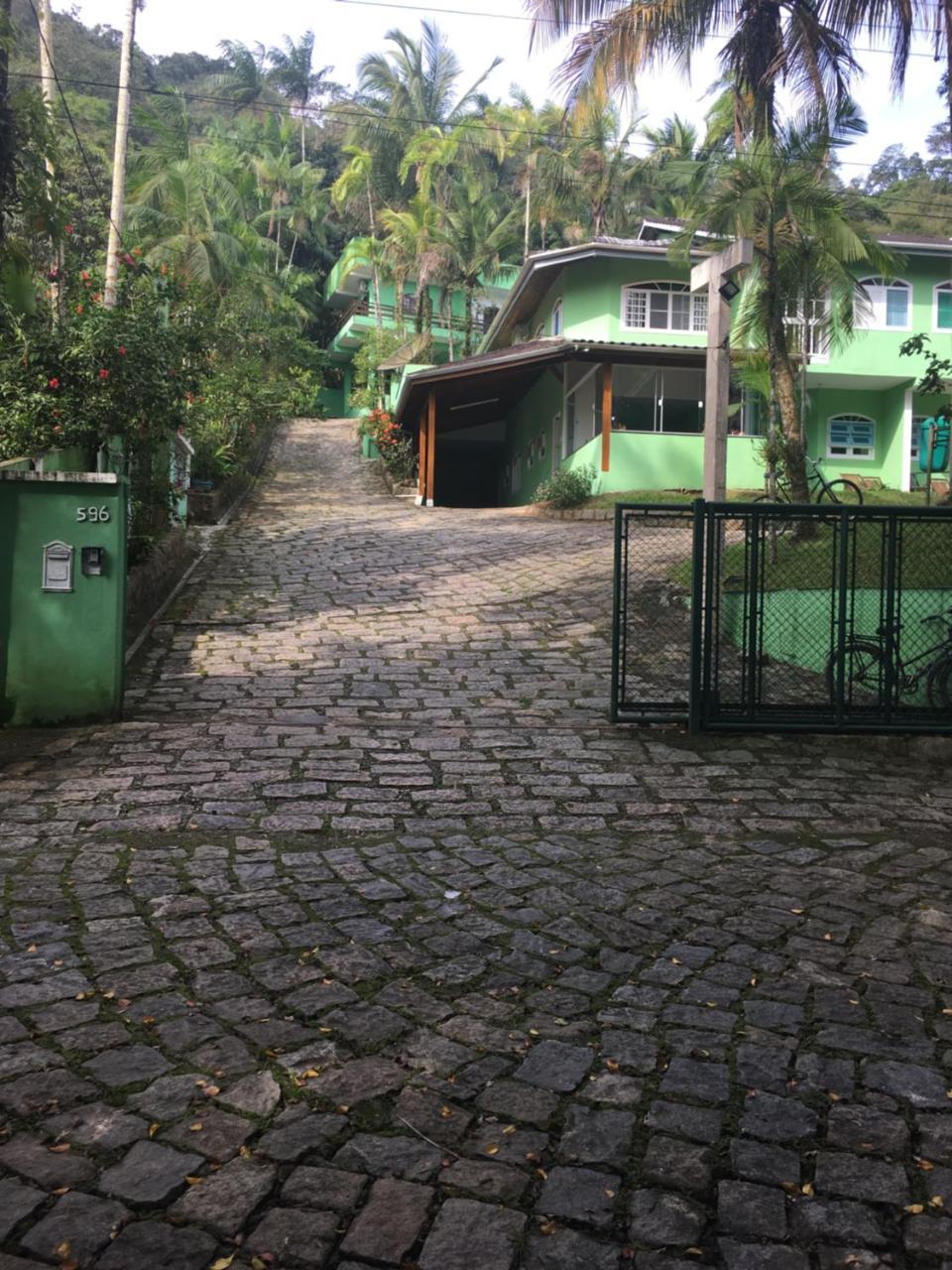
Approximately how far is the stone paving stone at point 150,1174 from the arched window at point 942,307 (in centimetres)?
2595

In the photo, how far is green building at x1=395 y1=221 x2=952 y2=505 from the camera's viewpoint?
71.4 feet

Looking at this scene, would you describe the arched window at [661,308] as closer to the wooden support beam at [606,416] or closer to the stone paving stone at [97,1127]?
the wooden support beam at [606,416]

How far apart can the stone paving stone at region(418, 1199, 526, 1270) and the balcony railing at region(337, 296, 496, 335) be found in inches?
1458

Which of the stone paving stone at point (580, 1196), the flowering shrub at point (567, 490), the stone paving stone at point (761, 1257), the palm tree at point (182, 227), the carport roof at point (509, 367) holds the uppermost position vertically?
the palm tree at point (182, 227)

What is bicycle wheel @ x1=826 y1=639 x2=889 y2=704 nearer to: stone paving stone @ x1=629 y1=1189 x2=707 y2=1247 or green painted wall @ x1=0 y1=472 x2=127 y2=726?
green painted wall @ x1=0 y1=472 x2=127 y2=726

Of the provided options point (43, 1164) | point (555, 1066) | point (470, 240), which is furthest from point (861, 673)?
Result: point (470, 240)

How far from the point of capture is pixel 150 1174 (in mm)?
2713

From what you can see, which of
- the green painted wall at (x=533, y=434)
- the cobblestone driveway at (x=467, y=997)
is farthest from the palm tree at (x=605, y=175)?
the cobblestone driveway at (x=467, y=997)

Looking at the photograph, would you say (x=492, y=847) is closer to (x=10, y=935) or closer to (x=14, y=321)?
(x=10, y=935)

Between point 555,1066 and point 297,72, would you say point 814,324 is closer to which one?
point 555,1066

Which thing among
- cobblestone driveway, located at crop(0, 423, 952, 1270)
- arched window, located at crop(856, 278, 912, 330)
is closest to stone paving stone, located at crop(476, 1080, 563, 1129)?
cobblestone driveway, located at crop(0, 423, 952, 1270)

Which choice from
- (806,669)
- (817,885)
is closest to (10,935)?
(817,885)

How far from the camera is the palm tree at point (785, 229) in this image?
15.0 m

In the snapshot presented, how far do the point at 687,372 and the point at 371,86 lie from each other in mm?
24323
